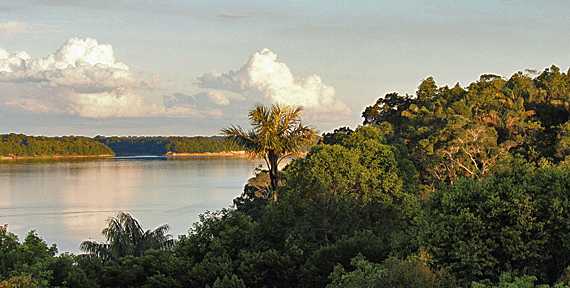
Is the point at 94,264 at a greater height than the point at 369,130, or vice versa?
the point at 369,130

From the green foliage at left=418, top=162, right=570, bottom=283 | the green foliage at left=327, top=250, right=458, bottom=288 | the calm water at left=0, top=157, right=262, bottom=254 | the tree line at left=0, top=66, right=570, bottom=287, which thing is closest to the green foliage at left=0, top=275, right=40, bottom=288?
the tree line at left=0, top=66, right=570, bottom=287

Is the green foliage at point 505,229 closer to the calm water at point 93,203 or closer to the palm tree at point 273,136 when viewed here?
the palm tree at point 273,136

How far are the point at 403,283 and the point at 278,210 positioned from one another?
8981mm

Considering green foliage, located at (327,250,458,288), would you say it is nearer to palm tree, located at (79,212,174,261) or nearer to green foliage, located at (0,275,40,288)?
green foliage, located at (0,275,40,288)

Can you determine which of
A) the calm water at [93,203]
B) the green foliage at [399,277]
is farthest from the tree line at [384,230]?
the calm water at [93,203]

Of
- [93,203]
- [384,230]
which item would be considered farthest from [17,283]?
[93,203]

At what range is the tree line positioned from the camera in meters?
9.74

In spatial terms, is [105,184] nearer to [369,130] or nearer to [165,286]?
[369,130]

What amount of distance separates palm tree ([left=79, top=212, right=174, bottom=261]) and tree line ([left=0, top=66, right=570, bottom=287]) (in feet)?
0.32

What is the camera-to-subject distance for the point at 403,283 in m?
8.04

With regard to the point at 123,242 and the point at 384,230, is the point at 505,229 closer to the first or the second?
the point at 384,230

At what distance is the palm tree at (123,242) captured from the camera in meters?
19.8

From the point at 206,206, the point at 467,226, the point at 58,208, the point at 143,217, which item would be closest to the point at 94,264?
the point at 467,226

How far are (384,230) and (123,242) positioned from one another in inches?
379
